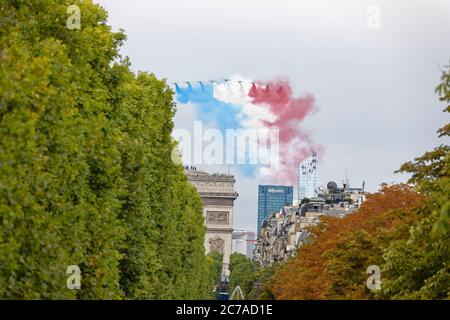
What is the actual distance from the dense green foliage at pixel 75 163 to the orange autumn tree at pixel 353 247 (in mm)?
7896

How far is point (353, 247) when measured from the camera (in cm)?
6450

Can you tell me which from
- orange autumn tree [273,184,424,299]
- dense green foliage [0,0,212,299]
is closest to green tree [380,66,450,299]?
orange autumn tree [273,184,424,299]

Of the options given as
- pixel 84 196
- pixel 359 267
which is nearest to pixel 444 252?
pixel 84 196

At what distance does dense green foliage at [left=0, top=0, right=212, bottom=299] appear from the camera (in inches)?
1350

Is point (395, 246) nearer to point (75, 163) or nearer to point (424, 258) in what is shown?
point (424, 258)

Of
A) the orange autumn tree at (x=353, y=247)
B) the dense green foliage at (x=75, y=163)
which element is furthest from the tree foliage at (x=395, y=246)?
the dense green foliage at (x=75, y=163)

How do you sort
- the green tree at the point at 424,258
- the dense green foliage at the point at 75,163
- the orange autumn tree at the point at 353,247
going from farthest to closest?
1. the orange autumn tree at the point at 353,247
2. the green tree at the point at 424,258
3. the dense green foliage at the point at 75,163

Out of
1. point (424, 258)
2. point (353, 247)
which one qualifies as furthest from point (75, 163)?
point (353, 247)

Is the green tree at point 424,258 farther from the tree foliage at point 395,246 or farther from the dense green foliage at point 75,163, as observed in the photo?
the dense green foliage at point 75,163

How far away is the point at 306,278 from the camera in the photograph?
84.0m

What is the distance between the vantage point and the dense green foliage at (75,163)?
34.3 meters

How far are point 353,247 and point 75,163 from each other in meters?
25.5

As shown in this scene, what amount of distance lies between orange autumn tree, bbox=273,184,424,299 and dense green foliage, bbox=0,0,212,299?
25.9 ft
